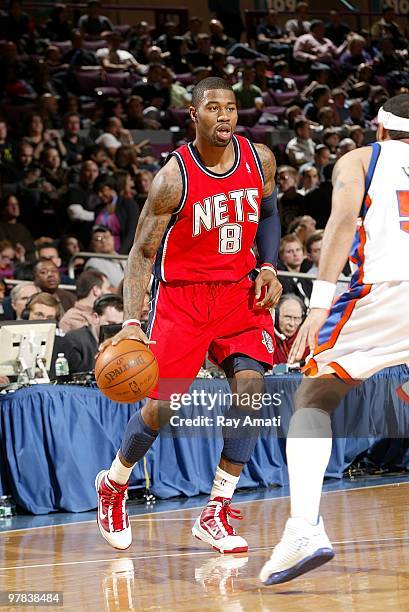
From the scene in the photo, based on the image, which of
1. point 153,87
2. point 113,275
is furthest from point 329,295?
point 153,87

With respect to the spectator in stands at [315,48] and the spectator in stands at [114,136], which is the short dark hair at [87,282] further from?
the spectator in stands at [315,48]

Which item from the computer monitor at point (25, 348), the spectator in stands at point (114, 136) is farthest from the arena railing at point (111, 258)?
the computer monitor at point (25, 348)

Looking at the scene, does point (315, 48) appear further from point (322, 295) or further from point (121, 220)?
point (322, 295)

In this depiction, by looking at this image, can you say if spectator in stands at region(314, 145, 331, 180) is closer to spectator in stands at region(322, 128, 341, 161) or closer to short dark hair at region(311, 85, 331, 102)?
spectator in stands at region(322, 128, 341, 161)

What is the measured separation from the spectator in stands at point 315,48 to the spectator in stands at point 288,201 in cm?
628

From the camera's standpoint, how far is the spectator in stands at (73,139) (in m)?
13.0

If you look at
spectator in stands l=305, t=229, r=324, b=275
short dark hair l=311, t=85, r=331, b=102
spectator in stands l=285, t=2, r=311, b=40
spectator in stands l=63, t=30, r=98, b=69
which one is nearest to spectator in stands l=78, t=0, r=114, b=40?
spectator in stands l=63, t=30, r=98, b=69

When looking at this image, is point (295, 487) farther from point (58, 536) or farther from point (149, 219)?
point (58, 536)

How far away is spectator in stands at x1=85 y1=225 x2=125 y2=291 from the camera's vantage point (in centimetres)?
1034

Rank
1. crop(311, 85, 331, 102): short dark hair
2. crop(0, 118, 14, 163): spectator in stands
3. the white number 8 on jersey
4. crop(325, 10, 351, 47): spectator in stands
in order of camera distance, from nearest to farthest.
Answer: the white number 8 on jersey < crop(0, 118, 14, 163): spectator in stands < crop(311, 85, 331, 102): short dark hair < crop(325, 10, 351, 47): spectator in stands

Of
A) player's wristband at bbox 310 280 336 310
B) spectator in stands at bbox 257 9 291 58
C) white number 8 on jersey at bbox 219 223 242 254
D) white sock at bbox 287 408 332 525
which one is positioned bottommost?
white sock at bbox 287 408 332 525

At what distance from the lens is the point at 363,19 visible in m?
21.1

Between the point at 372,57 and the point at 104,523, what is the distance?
15132 millimetres

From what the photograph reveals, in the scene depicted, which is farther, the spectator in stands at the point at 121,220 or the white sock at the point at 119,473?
the spectator in stands at the point at 121,220
